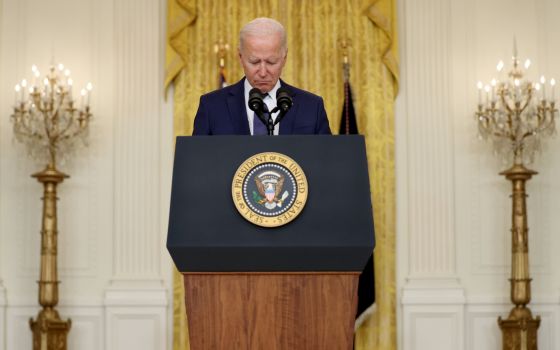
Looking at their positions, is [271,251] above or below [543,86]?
below

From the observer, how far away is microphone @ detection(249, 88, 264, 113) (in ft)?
12.0

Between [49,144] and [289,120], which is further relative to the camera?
[49,144]

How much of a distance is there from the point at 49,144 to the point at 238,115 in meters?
4.90

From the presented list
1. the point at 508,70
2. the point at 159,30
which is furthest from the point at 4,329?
the point at 508,70

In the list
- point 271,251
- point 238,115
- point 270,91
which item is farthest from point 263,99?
point 271,251

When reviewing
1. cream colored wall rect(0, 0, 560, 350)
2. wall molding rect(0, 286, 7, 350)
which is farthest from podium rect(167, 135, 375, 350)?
wall molding rect(0, 286, 7, 350)

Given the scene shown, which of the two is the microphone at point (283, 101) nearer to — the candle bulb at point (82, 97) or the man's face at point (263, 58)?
the man's face at point (263, 58)

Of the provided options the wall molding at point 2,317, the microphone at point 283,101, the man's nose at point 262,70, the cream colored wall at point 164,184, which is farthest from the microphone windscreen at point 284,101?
the wall molding at point 2,317

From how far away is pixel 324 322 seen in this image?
10.9ft

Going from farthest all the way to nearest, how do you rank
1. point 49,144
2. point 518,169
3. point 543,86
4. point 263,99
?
point 543,86 < point 49,144 < point 518,169 < point 263,99

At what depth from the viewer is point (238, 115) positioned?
3.98 meters

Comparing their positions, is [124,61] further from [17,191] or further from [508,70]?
[508,70]

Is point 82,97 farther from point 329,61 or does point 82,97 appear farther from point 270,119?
point 270,119

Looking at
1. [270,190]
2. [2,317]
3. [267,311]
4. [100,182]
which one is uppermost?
[100,182]
